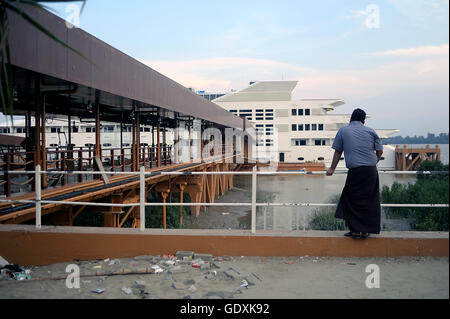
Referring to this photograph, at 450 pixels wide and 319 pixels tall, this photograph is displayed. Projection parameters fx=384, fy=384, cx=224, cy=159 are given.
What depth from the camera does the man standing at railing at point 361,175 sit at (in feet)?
15.0

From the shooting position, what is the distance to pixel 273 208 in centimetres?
2067

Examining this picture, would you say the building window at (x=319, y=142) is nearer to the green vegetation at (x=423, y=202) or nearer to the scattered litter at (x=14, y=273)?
the green vegetation at (x=423, y=202)

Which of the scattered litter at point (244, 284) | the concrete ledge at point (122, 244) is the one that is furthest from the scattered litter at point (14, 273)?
the scattered litter at point (244, 284)

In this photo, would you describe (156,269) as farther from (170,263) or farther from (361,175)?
(361,175)

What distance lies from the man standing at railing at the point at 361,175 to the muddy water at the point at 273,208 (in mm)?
6768

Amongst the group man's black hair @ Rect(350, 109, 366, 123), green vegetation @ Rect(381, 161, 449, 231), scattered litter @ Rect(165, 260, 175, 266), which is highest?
man's black hair @ Rect(350, 109, 366, 123)

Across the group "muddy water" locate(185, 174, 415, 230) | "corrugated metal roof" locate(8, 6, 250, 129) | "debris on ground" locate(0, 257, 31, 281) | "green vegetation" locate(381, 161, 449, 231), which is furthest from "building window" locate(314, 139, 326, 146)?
"debris on ground" locate(0, 257, 31, 281)

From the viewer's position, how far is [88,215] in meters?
13.7

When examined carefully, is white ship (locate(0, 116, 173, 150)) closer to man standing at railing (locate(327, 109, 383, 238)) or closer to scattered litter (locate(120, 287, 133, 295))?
man standing at railing (locate(327, 109, 383, 238))

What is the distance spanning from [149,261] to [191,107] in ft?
43.2

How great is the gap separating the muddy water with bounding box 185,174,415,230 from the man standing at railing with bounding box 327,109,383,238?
6.77 meters

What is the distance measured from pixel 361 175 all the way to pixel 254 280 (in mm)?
1783

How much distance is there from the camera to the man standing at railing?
458 centimetres
